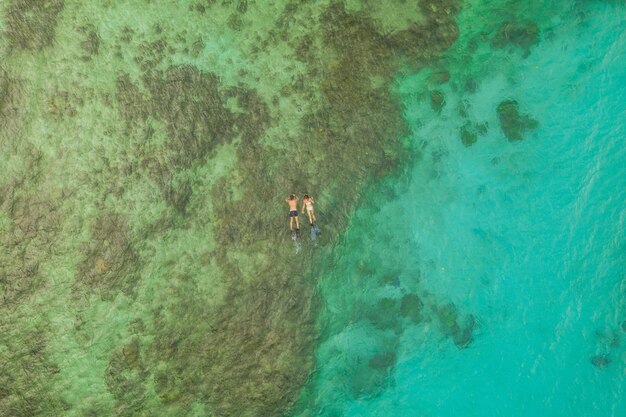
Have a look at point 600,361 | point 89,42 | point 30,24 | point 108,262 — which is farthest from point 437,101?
point 30,24

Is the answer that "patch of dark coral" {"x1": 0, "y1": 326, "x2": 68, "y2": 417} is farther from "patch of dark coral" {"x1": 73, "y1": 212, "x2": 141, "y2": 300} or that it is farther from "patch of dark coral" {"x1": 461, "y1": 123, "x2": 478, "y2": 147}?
"patch of dark coral" {"x1": 461, "y1": 123, "x2": 478, "y2": 147}

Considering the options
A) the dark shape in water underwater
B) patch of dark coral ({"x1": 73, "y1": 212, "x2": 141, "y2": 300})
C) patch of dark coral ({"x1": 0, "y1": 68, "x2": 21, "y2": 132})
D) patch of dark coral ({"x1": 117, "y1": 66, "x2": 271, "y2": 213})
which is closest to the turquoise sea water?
the dark shape in water underwater

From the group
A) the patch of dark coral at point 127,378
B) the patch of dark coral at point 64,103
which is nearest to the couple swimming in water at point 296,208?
the patch of dark coral at point 127,378

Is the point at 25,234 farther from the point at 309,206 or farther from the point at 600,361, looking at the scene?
the point at 600,361

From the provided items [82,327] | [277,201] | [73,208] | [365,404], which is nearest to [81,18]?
[73,208]

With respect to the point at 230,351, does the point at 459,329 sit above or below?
below

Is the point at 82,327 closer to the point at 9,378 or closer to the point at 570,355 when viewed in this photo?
the point at 9,378
